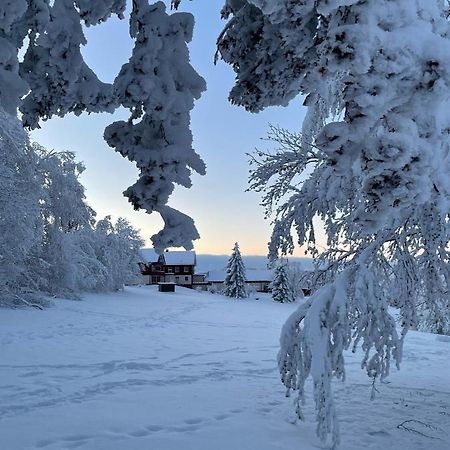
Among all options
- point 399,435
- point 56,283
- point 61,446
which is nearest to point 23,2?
point 61,446

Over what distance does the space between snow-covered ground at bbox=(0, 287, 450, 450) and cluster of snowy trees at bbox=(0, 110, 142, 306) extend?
463 centimetres

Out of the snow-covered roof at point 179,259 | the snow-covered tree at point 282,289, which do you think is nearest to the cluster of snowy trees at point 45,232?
the snow-covered tree at point 282,289

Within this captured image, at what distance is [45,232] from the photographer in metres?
23.2

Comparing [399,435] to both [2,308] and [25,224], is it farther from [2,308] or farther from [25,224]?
[2,308]

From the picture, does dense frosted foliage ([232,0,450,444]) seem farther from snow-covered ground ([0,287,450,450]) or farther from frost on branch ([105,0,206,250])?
snow-covered ground ([0,287,450,450])

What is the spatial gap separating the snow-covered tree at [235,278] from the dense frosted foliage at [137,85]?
4652cm

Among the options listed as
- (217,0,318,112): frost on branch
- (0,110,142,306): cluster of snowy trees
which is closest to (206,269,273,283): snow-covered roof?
(0,110,142,306): cluster of snowy trees

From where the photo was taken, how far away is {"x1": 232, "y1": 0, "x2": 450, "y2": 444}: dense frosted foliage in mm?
1538

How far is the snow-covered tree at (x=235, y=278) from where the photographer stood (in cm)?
4884

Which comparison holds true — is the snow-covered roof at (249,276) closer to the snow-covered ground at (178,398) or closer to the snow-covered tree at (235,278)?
the snow-covered tree at (235,278)

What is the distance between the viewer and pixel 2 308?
18.2m

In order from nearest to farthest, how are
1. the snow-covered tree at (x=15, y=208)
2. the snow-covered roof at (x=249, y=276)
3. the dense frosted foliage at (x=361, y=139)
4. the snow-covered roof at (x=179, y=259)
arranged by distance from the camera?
the dense frosted foliage at (x=361, y=139), the snow-covered tree at (x=15, y=208), the snow-covered roof at (x=179, y=259), the snow-covered roof at (x=249, y=276)

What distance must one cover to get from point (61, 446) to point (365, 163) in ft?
16.4

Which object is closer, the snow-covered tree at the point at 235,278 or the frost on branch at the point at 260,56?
the frost on branch at the point at 260,56
